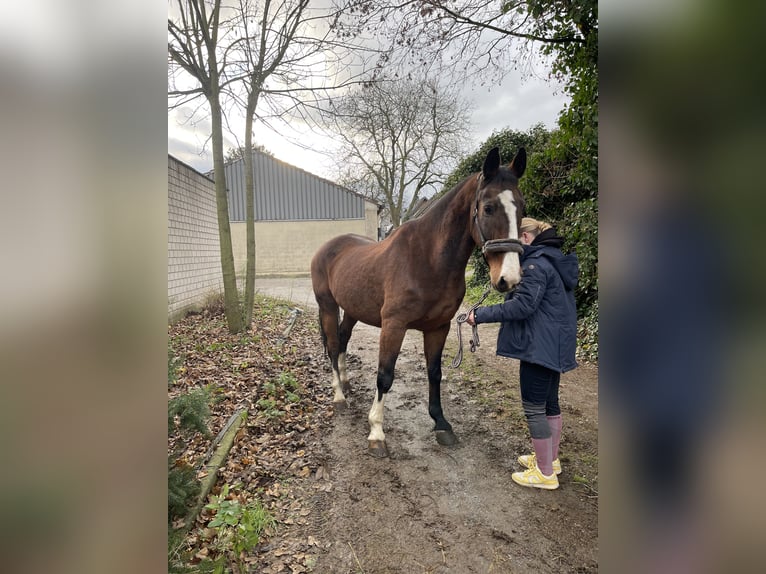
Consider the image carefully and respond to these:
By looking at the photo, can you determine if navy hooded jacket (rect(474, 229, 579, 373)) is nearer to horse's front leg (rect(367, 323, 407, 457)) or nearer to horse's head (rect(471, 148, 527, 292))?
horse's head (rect(471, 148, 527, 292))

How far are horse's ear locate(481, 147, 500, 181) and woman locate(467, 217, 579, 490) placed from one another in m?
0.36

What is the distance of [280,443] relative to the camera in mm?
2898

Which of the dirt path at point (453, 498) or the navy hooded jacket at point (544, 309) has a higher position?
the navy hooded jacket at point (544, 309)

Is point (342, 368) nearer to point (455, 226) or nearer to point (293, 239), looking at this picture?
point (455, 226)

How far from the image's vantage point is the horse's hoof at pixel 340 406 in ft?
11.7

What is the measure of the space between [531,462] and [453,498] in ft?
2.10

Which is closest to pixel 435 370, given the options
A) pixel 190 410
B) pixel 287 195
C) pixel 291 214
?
pixel 190 410

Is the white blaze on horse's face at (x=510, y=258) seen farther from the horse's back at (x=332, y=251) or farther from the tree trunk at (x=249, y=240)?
the tree trunk at (x=249, y=240)

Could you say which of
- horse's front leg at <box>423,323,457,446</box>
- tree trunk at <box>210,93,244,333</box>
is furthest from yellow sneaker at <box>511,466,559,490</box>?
tree trunk at <box>210,93,244,333</box>

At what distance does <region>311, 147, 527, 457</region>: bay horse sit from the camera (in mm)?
2020

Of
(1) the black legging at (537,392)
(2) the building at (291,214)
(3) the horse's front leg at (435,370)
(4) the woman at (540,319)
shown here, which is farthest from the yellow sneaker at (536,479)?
(2) the building at (291,214)

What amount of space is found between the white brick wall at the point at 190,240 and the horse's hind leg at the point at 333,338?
2.81 meters

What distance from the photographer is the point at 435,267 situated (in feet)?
8.43
